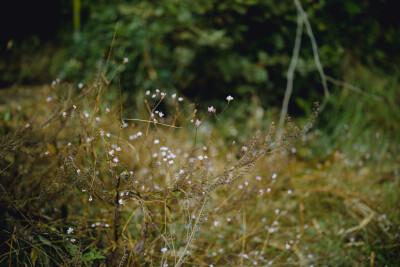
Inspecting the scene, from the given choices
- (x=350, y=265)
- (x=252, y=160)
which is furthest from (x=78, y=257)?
(x=350, y=265)

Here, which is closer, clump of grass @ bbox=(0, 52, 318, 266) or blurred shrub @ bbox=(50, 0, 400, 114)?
clump of grass @ bbox=(0, 52, 318, 266)

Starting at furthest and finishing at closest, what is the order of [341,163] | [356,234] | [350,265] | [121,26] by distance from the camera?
[121,26] < [341,163] < [356,234] < [350,265]

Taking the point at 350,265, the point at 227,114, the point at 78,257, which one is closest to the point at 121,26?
the point at 227,114

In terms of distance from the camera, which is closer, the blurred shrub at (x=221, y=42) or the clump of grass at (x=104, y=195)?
the clump of grass at (x=104, y=195)

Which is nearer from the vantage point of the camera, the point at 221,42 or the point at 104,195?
the point at 104,195

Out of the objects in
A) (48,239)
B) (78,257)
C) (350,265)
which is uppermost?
(78,257)

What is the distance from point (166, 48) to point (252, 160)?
2.22m

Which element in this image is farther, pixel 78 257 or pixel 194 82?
pixel 194 82

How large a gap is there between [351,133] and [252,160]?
238 centimetres

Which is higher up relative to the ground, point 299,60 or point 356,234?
point 299,60

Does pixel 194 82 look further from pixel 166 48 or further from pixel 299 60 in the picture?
pixel 299 60

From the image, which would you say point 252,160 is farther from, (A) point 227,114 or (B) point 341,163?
(A) point 227,114

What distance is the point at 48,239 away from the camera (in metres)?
1.45

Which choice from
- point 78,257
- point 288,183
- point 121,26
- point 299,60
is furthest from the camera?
point 299,60
